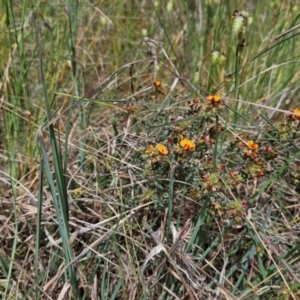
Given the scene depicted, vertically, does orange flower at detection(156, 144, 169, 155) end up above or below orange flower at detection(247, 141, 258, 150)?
above

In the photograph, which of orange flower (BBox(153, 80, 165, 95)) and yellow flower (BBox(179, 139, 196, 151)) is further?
orange flower (BBox(153, 80, 165, 95))

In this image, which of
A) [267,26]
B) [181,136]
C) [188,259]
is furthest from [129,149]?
[267,26]

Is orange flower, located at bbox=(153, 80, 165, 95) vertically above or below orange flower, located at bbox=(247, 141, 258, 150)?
above

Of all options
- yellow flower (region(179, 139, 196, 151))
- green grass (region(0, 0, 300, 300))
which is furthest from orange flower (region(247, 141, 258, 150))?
yellow flower (region(179, 139, 196, 151))

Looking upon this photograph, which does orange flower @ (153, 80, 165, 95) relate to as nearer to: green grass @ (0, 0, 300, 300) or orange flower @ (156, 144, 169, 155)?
green grass @ (0, 0, 300, 300)

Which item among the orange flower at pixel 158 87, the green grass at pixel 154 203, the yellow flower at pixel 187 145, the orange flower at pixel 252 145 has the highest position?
the orange flower at pixel 158 87

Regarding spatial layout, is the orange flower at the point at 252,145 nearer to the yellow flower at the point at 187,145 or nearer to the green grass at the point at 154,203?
the green grass at the point at 154,203

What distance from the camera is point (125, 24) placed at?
1890 mm

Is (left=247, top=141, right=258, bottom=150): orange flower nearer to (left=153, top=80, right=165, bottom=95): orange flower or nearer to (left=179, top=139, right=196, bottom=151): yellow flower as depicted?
(left=179, top=139, right=196, bottom=151): yellow flower

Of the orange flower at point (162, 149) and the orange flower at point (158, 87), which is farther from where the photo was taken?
the orange flower at point (158, 87)

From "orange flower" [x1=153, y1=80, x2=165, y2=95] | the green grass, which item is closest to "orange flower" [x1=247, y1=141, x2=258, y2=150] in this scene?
the green grass

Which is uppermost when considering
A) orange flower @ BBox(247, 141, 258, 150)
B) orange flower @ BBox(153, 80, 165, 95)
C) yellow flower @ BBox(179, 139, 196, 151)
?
orange flower @ BBox(153, 80, 165, 95)

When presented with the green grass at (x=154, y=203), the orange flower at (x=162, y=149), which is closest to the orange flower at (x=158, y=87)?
the green grass at (x=154, y=203)

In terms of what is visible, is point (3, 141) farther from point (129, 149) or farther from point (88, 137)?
point (129, 149)
